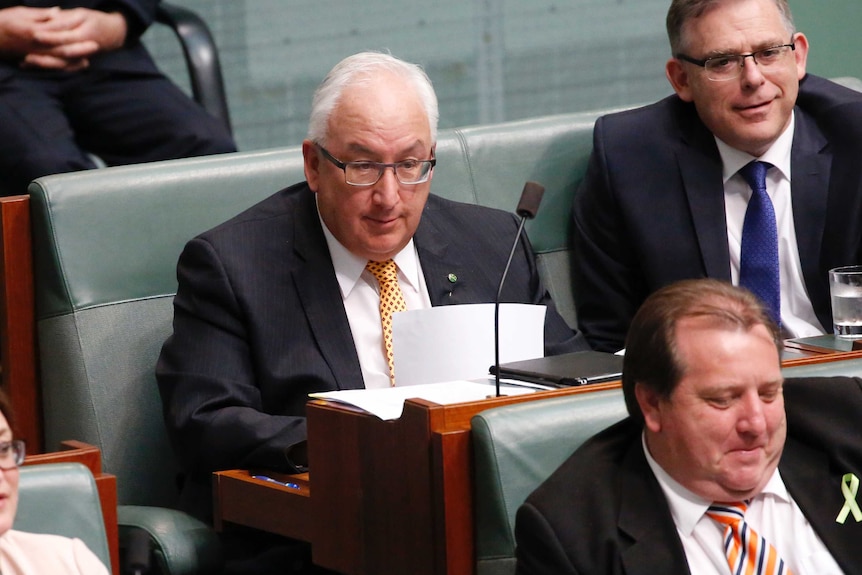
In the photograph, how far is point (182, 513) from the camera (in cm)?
262

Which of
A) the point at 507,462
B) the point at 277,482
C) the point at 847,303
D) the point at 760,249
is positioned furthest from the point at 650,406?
the point at 760,249

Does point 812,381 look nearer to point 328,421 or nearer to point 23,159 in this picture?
point 328,421

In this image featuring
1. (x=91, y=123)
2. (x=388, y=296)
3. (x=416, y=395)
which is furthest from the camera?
(x=91, y=123)

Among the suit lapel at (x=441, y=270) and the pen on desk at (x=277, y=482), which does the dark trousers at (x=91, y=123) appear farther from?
the pen on desk at (x=277, y=482)

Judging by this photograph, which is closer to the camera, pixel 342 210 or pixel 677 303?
pixel 677 303

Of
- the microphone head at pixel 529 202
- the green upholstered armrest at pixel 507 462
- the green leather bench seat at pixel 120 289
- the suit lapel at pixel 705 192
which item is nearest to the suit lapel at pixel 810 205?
the suit lapel at pixel 705 192

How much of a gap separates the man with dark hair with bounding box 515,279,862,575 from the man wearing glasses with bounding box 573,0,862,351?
1.17 metres

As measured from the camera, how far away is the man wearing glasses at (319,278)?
2.70 metres

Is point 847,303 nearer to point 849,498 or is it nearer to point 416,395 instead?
point 849,498

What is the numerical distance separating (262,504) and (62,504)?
540 mm

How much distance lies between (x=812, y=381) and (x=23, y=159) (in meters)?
1.93

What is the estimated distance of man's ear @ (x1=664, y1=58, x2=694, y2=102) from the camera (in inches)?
129

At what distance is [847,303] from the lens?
2740 mm

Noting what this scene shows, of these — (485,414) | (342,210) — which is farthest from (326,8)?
(485,414)
